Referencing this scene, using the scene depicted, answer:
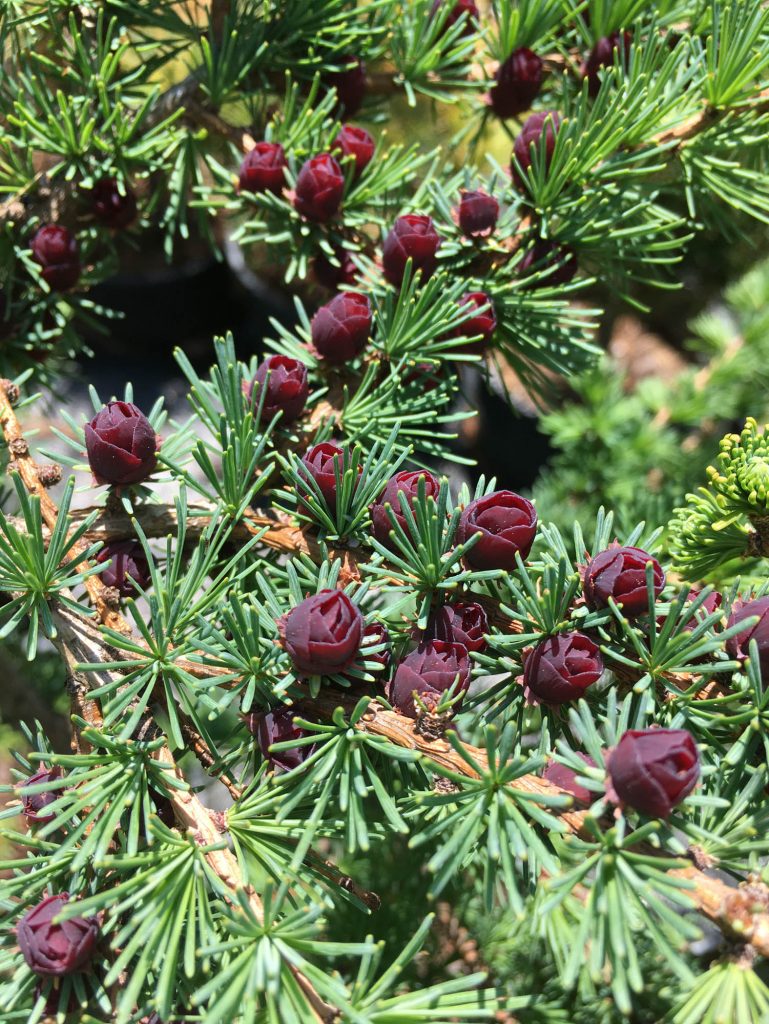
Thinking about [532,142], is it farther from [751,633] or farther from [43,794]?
[43,794]

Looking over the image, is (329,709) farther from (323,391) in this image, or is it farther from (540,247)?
(540,247)

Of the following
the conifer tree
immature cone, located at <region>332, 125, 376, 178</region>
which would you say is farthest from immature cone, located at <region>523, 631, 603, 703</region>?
immature cone, located at <region>332, 125, 376, 178</region>

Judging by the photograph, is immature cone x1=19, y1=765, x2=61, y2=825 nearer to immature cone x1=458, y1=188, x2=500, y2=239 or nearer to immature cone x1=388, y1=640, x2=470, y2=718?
immature cone x1=388, y1=640, x2=470, y2=718

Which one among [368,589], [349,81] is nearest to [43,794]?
[368,589]

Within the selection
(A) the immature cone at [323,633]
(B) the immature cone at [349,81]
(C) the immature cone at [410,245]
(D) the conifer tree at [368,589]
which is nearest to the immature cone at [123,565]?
(D) the conifer tree at [368,589]

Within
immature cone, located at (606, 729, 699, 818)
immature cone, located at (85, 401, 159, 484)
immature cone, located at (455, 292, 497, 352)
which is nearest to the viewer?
immature cone, located at (606, 729, 699, 818)

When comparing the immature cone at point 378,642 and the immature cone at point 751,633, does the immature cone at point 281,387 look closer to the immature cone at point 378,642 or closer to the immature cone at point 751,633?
the immature cone at point 378,642
